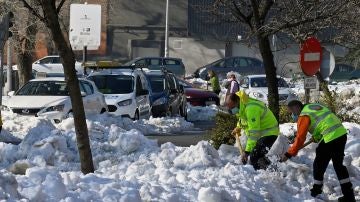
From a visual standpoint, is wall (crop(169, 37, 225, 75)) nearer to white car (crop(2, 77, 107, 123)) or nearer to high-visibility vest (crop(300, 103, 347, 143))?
white car (crop(2, 77, 107, 123))

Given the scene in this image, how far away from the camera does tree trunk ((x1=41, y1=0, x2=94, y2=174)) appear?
11.1 m

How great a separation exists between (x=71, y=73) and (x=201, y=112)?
67.2ft

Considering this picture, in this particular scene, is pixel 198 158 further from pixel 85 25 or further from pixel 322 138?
pixel 85 25

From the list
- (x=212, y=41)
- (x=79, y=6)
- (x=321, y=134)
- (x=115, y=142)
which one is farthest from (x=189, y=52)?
(x=321, y=134)

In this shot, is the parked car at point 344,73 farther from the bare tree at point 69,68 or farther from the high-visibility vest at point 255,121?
the bare tree at point 69,68

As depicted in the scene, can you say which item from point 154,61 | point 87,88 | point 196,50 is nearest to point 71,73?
point 87,88

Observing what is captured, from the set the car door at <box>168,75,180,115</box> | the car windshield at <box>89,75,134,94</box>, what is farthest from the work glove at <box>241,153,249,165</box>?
the car door at <box>168,75,180,115</box>

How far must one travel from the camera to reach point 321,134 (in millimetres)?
12133

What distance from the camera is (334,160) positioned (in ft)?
40.1

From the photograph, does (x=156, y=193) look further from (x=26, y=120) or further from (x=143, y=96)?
(x=143, y=96)

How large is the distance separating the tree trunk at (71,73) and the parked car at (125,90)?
12004mm

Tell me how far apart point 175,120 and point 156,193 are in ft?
52.0

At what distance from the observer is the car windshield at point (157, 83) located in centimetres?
2714

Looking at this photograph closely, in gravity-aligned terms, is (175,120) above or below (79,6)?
below
